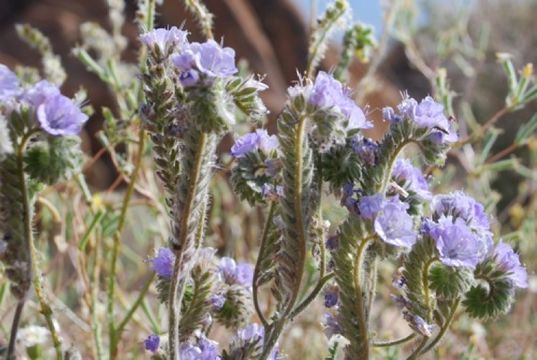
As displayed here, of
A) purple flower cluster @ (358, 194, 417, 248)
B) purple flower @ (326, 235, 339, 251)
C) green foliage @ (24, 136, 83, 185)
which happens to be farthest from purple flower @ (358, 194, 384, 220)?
green foliage @ (24, 136, 83, 185)

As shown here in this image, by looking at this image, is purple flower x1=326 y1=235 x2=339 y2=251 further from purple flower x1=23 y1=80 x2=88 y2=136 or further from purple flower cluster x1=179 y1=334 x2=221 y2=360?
purple flower x1=23 y1=80 x2=88 y2=136

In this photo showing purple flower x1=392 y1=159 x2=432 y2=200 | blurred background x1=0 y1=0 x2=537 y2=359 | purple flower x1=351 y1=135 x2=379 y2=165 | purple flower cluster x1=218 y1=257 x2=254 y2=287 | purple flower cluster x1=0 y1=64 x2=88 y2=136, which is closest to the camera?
purple flower cluster x1=0 y1=64 x2=88 y2=136

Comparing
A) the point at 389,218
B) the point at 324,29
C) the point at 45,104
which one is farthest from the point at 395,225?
the point at 324,29

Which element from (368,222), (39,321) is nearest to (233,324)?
(368,222)

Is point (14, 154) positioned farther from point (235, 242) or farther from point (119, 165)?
point (235, 242)

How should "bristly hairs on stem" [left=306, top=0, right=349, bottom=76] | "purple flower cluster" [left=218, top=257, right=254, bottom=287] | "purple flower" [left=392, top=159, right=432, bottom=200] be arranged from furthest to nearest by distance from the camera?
"bristly hairs on stem" [left=306, top=0, right=349, bottom=76] < "purple flower cluster" [left=218, top=257, right=254, bottom=287] < "purple flower" [left=392, top=159, right=432, bottom=200]

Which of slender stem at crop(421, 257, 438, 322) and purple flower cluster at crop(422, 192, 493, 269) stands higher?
purple flower cluster at crop(422, 192, 493, 269)

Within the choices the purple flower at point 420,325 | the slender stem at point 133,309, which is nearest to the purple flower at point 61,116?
the purple flower at point 420,325
